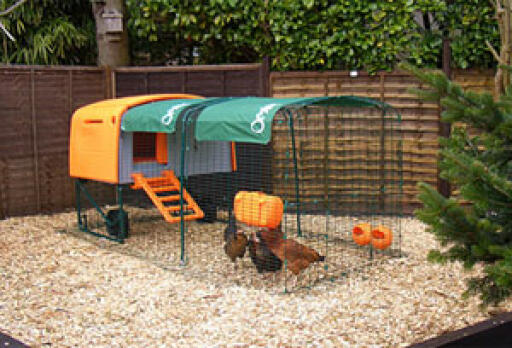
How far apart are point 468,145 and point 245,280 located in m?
2.69

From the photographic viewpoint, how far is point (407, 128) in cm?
823

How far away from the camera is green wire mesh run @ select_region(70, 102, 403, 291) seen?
6875mm

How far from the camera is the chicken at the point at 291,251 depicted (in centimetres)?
564

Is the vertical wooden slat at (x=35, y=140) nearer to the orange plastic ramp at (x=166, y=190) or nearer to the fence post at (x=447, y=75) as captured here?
the orange plastic ramp at (x=166, y=190)

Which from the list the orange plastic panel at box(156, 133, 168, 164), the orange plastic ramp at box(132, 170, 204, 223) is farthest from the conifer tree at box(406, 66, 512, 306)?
the orange plastic panel at box(156, 133, 168, 164)

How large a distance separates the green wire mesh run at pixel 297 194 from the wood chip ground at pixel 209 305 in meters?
0.36

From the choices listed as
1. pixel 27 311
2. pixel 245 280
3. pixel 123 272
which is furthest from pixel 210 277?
pixel 27 311

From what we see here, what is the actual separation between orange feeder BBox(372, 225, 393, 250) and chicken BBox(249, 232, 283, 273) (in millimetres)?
1091

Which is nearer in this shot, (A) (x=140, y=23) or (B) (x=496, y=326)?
(B) (x=496, y=326)

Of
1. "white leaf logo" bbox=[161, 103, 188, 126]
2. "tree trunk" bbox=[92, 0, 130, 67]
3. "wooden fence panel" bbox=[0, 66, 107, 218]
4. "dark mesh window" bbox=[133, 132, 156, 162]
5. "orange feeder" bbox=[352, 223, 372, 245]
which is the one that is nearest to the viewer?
"white leaf logo" bbox=[161, 103, 188, 126]

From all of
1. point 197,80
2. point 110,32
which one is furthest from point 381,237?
point 110,32

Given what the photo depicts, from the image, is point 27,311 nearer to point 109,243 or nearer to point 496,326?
point 109,243

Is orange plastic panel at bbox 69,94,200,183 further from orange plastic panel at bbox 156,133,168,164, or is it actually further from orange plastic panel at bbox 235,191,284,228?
orange plastic panel at bbox 235,191,284,228

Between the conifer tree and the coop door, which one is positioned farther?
the coop door
